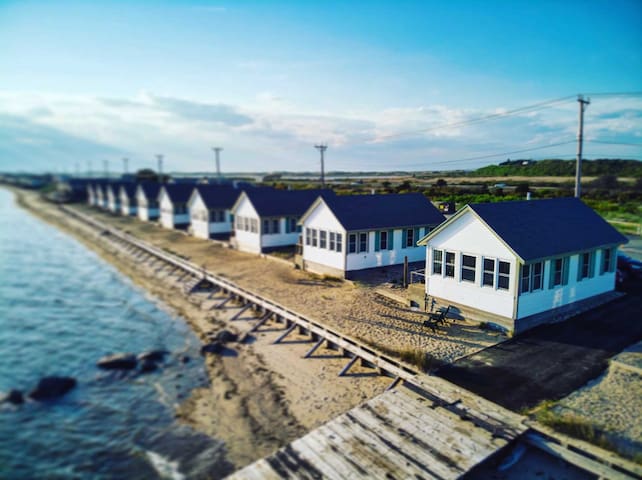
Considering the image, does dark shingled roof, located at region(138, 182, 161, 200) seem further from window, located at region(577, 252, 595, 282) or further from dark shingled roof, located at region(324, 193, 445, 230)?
window, located at region(577, 252, 595, 282)

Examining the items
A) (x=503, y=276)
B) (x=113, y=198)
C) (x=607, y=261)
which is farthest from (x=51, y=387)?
(x=113, y=198)

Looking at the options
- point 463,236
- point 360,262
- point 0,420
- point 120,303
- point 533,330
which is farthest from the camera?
point 120,303

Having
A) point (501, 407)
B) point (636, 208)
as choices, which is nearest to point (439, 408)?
point (501, 407)

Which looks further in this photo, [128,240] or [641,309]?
[128,240]

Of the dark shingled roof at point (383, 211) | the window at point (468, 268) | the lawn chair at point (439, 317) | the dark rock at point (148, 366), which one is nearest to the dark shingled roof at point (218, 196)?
the dark shingled roof at point (383, 211)

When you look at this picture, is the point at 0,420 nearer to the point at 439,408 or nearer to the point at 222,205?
the point at 439,408

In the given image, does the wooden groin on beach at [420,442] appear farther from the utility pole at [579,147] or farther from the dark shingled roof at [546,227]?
the utility pole at [579,147]
